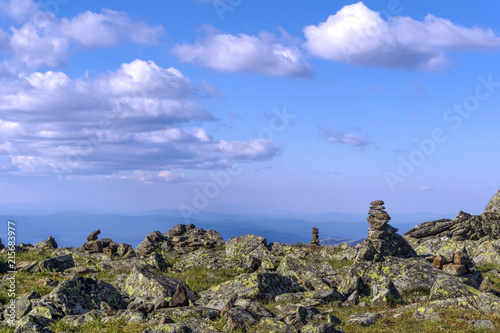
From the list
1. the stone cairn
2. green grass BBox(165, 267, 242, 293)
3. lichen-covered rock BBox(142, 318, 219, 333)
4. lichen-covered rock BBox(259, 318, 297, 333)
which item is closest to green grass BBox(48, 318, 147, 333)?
lichen-covered rock BBox(142, 318, 219, 333)

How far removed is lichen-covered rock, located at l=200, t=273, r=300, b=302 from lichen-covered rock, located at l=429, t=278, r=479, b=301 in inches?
250

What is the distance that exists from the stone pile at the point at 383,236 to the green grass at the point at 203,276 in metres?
9.13

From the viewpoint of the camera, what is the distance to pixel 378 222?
31.9m

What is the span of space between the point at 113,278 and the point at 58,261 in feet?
15.3

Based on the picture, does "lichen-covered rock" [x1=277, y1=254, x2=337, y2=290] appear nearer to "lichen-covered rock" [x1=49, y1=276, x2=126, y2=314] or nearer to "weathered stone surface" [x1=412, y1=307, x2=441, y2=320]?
"weathered stone surface" [x1=412, y1=307, x2=441, y2=320]

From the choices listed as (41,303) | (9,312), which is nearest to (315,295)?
(41,303)

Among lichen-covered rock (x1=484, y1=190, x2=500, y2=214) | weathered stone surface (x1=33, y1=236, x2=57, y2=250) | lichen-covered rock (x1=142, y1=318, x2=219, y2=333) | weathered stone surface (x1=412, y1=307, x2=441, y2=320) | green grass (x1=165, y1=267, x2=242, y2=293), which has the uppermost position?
lichen-covered rock (x1=484, y1=190, x2=500, y2=214)

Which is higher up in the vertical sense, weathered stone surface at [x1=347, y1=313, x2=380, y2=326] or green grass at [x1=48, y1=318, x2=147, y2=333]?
weathered stone surface at [x1=347, y1=313, x2=380, y2=326]

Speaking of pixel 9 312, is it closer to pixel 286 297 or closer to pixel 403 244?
pixel 286 297

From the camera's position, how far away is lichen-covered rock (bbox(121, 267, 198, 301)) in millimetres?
18938

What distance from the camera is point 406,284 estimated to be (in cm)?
2030

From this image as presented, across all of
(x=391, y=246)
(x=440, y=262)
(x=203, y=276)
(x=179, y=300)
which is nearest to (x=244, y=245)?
(x=203, y=276)

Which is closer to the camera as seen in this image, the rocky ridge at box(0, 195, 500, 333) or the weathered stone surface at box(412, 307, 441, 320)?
the rocky ridge at box(0, 195, 500, 333)

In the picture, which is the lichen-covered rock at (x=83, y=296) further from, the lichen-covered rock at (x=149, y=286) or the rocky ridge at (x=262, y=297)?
the lichen-covered rock at (x=149, y=286)
